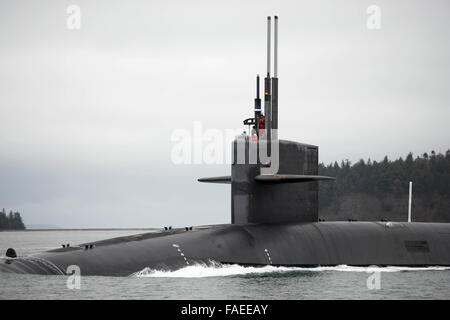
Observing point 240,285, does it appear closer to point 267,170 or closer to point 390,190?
point 267,170

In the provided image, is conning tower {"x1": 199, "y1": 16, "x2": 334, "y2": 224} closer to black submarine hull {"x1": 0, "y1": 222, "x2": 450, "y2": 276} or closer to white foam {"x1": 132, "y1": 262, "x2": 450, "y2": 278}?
black submarine hull {"x1": 0, "y1": 222, "x2": 450, "y2": 276}

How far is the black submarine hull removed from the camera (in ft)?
73.4

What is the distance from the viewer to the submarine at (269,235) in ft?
76.5

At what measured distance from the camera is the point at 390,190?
128m

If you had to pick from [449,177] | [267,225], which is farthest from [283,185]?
[449,177]

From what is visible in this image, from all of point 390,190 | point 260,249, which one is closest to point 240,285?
point 260,249

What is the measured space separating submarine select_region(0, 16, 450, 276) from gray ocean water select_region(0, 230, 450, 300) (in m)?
0.37

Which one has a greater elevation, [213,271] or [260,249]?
[260,249]

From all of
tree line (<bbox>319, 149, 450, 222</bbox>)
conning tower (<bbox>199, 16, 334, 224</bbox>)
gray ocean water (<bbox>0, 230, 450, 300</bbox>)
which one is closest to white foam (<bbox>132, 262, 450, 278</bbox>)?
gray ocean water (<bbox>0, 230, 450, 300</bbox>)

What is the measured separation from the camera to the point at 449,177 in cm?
12519

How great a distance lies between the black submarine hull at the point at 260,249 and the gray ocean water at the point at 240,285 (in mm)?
331

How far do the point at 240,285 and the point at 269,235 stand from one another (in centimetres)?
394
